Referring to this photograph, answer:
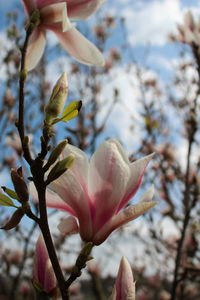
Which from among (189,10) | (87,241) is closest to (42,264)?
(87,241)

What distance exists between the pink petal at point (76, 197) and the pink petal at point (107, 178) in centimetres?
2

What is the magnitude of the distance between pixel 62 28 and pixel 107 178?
1.52 feet

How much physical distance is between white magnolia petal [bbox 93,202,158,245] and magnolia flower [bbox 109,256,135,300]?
0.23 feet

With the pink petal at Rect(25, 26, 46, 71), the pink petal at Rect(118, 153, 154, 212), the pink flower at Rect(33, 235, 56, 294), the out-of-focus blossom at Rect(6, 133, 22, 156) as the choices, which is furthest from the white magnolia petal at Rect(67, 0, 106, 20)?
the out-of-focus blossom at Rect(6, 133, 22, 156)

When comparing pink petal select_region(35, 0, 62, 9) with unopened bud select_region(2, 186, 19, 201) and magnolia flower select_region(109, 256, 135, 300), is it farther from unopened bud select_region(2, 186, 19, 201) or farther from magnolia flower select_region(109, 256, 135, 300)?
magnolia flower select_region(109, 256, 135, 300)

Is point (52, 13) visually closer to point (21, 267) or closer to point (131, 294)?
point (131, 294)

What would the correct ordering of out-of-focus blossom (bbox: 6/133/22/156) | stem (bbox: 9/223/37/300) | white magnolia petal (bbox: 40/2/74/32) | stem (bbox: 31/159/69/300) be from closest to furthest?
stem (bbox: 31/159/69/300), white magnolia petal (bbox: 40/2/74/32), out-of-focus blossom (bbox: 6/133/22/156), stem (bbox: 9/223/37/300)

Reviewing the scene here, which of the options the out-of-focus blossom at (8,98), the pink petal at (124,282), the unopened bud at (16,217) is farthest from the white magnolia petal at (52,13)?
the out-of-focus blossom at (8,98)

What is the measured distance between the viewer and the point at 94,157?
64 cm

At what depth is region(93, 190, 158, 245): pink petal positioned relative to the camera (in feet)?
2.00

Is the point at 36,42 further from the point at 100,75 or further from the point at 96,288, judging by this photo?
the point at 100,75

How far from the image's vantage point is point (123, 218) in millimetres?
625

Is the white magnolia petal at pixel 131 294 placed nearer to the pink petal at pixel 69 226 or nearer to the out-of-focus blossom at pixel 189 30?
the pink petal at pixel 69 226

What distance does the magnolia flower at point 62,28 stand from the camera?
80 centimetres
